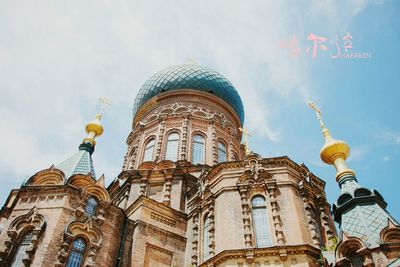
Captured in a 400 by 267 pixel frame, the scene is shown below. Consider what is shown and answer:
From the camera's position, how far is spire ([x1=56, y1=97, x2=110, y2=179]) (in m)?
15.8

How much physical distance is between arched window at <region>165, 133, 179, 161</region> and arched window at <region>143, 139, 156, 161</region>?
93 cm

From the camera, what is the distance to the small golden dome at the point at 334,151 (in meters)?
14.3

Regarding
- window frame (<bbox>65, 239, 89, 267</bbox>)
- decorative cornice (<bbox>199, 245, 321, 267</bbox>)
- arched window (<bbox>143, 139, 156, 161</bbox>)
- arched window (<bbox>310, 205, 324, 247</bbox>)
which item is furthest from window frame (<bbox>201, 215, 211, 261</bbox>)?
arched window (<bbox>143, 139, 156, 161</bbox>)

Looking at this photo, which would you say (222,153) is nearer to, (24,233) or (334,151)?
(334,151)

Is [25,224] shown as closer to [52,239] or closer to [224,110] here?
[52,239]

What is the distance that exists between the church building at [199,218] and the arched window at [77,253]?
0.03 m

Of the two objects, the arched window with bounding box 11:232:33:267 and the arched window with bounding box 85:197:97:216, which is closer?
the arched window with bounding box 11:232:33:267

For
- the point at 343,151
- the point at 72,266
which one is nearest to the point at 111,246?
the point at 72,266

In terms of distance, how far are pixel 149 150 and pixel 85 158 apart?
211 inches

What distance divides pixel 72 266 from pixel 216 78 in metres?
15.7

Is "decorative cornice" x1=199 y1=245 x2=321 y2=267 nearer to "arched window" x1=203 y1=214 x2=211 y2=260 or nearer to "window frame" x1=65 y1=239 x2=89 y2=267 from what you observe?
"arched window" x1=203 y1=214 x2=211 y2=260

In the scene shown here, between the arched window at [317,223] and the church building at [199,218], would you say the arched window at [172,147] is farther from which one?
the arched window at [317,223]

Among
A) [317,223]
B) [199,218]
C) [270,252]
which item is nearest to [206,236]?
[199,218]

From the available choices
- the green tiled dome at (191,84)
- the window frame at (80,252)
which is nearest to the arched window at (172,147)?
the green tiled dome at (191,84)
